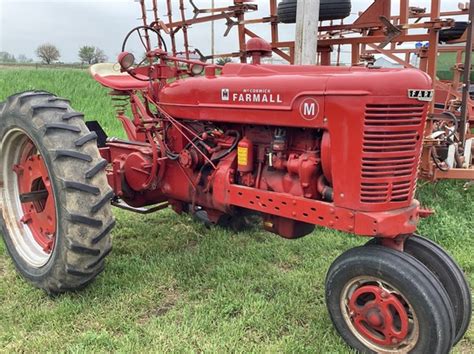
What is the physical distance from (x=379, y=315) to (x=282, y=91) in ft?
4.14

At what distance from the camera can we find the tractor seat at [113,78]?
398cm

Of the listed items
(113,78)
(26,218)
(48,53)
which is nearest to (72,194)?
(26,218)

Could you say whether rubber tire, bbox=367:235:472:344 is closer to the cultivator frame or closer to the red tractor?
the red tractor

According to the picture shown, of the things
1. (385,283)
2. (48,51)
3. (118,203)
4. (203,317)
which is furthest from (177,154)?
(48,51)

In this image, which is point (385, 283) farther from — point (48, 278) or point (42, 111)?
point (42, 111)

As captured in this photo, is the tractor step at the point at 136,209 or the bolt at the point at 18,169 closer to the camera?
the bolt at the point at 18,169

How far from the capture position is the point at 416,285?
223 cm

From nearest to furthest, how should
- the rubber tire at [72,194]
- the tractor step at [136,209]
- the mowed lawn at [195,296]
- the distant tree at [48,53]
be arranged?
the mowed lawn at [195,296], the rubber tire at [72,194], the tractor step at [136,209], the distant tree at [48,53]

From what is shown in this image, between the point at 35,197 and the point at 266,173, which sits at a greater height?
the point at 266,173

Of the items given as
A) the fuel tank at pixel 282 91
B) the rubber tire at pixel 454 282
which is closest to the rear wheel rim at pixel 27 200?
the fuel tank at pixel 282 91

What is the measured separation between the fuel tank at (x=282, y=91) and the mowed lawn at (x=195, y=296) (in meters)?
1.13

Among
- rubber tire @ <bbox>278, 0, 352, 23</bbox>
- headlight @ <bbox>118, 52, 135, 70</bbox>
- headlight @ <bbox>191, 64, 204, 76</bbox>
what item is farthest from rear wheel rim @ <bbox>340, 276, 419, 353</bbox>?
rubber tire @ <bbox>278, 0, 352, 23</bbox>

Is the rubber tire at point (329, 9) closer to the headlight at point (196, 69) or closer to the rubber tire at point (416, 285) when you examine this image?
the headlight at point (196, 69)

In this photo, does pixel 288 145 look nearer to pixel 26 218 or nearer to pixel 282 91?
pixel 282 91
